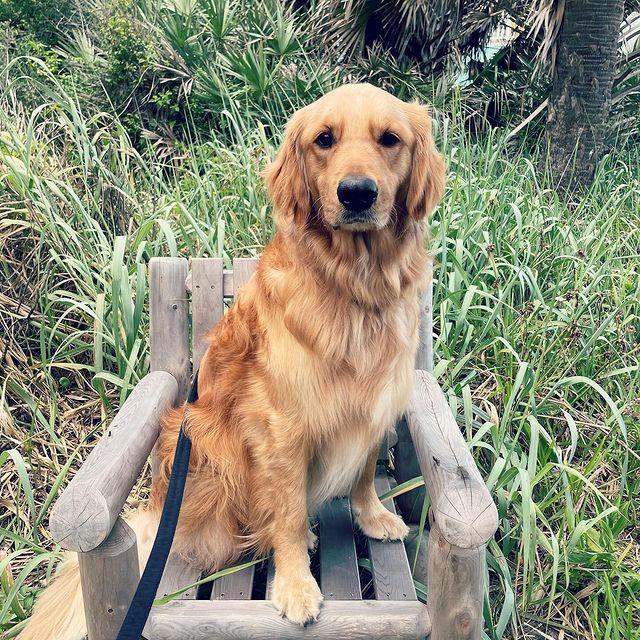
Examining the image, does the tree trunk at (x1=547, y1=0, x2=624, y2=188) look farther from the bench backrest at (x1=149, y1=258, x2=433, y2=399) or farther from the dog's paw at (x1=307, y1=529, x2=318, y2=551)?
the dog's paw at (x1=307, y1=529, x2=318, y2=551)

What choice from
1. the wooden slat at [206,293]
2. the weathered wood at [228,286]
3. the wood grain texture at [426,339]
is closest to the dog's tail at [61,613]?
the wooden slat at [206,293]

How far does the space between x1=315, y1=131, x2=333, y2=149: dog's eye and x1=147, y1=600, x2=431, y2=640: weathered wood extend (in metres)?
1.20

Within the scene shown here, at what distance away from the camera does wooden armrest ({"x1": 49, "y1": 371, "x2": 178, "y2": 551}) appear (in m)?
1.18

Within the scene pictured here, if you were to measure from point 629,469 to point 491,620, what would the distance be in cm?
93

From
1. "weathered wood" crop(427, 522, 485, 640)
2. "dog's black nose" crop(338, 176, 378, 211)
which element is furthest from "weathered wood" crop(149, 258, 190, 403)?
"weathered wood" crop(427, 522, 485, 640)

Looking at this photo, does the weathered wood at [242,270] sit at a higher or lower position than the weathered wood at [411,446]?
higher

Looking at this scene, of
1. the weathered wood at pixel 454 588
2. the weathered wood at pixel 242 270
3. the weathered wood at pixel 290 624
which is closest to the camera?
the weathered wood at pixel 454 588

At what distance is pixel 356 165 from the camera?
Result: 143 cm

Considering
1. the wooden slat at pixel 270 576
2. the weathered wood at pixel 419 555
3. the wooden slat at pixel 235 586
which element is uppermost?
the wooden slat at pixel 270 576

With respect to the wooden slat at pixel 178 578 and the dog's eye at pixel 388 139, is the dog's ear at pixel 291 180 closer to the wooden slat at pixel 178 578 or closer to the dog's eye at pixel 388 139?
the dog's eye at pixel 388 139

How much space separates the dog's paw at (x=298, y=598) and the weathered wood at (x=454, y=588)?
11.9 inches

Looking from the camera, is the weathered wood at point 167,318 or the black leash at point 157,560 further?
the weathered wood at point 167,318

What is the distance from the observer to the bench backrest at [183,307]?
2.07 meters

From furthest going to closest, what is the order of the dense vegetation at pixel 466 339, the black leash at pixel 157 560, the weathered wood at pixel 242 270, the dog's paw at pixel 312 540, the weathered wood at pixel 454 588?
the weathered wood at pixel 242 270 → the dense vegetation at pixel 466 339 → the dog's paw at pixel 312 540 → the weathered wood at pixel 454 588 → the black leash at pixel 157 560
